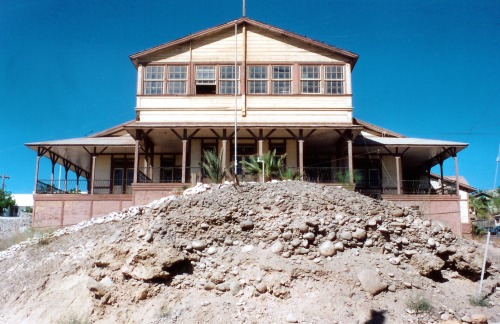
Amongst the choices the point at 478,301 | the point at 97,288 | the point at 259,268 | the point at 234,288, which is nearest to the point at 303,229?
the point at 259,268

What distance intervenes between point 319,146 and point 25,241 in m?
16.2

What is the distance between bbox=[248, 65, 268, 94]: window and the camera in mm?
26203

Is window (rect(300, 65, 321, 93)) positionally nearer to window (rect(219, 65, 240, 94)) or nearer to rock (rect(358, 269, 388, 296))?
window (rect(219, 65, 240, 94))

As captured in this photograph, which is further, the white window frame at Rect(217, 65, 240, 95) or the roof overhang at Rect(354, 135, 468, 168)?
the roof overhang at Rect(354, 135, 468, 168)

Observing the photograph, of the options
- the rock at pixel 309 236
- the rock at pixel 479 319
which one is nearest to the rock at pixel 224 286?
the rock at pixel 309 236

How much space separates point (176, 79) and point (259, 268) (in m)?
15.4

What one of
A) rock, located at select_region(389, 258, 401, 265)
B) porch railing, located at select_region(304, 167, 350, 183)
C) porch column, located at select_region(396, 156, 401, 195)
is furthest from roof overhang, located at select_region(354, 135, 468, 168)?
rock, located at select_region(389, 258, 401, 265)

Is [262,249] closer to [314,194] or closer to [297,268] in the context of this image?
[297,268]

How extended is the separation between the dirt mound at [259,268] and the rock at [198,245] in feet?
0.11

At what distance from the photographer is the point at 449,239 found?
50.3ft

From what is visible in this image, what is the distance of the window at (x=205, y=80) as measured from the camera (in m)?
26.3

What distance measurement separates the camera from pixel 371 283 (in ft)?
42.2

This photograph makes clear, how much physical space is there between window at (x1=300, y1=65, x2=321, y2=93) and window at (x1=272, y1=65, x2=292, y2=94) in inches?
26.1

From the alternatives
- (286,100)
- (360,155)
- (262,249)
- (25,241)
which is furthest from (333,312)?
(360,155)
